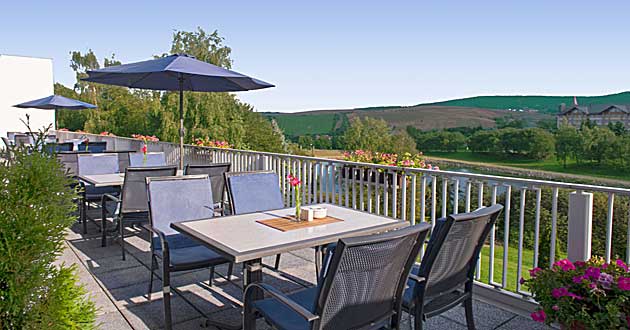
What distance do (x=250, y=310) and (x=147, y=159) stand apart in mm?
5017

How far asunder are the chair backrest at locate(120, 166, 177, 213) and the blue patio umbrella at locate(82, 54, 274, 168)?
3.52 ft

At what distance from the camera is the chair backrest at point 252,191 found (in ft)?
13.2

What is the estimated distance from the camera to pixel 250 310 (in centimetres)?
251

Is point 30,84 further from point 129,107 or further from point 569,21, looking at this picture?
point 569,21

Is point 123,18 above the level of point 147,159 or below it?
above

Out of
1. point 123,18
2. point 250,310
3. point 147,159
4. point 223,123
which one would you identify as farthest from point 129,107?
point 250,310

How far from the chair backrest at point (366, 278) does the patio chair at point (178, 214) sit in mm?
1428

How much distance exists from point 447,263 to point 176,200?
2.30 metres

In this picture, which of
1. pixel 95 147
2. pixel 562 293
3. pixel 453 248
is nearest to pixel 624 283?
pixel 562 293

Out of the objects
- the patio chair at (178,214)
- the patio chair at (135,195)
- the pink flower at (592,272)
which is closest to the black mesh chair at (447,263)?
the pink flower at (592,272)

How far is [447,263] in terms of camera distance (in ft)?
8.39

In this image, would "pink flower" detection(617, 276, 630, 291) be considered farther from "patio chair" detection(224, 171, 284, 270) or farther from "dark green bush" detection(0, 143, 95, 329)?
"patio chair" detection(224, 171, 284, 270)

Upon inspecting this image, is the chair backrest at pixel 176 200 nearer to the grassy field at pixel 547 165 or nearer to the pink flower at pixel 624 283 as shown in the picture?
the pink flower at pixel 624 283

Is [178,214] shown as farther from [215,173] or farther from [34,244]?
[34,244]
